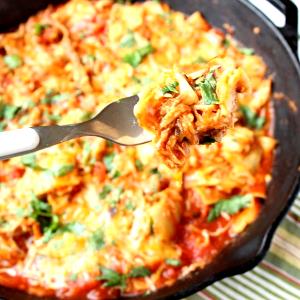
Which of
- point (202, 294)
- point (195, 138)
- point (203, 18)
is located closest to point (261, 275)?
point (202, 294)

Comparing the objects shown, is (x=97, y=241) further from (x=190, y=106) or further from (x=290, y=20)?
(x=290, y=20)

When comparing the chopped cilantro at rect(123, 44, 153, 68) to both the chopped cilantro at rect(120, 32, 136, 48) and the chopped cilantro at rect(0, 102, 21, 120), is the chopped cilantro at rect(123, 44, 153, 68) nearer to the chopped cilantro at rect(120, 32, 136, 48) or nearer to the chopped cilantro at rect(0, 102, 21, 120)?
the chopped cilantro at rect(120, 32, 136, 48)

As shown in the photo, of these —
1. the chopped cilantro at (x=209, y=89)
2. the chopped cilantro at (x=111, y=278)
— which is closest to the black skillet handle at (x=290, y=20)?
the chopped cilantro at (x=209, y=89)

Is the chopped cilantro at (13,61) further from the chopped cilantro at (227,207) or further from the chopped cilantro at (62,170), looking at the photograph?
the chopped cilantro at (227,207)

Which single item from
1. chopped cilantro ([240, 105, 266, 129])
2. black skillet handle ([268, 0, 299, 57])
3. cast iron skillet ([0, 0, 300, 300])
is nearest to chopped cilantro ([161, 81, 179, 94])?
cast iron skillet ([0, 0, 300, 300])

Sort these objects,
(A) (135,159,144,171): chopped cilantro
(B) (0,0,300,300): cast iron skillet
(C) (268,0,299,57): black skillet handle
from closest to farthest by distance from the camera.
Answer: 1. (B) (0,0,300,300): cast iron skillet
2. (C) (268,0,299,57): black skillet handle
3. (A) (135,159,144,171): chopped cilantro

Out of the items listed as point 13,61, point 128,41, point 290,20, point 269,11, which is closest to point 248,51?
point 269,11
